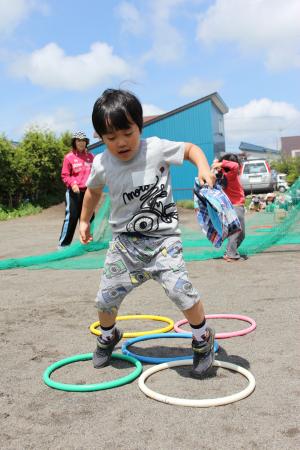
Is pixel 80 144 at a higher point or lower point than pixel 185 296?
higher

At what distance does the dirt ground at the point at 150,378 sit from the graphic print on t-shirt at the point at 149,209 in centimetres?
99

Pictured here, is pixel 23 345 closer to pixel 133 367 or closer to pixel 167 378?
pixel 133 367

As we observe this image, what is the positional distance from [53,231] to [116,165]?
439 inches

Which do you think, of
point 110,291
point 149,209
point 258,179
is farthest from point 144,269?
point 258,179

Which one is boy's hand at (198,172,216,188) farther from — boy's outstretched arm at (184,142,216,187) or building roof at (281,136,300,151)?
building roof at (281,136,300,151)

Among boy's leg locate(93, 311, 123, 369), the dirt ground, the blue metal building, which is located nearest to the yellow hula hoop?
the dirt ground

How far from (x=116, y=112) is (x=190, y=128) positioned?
2528 centimetres

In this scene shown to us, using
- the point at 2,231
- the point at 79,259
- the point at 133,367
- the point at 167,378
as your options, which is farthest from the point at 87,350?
the point at 2,231

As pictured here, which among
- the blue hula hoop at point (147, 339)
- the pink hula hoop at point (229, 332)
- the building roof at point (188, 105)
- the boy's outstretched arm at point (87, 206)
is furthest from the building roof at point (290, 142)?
the boy's outstretched arm at point (87, 206)

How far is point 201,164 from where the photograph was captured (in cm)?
326

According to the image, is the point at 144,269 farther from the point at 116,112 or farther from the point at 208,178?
the point at 116,112

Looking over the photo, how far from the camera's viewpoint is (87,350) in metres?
3.88

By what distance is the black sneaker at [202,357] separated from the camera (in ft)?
10.5

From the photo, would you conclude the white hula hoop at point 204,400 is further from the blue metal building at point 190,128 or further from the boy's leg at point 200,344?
the blue metal building at point 190,128
